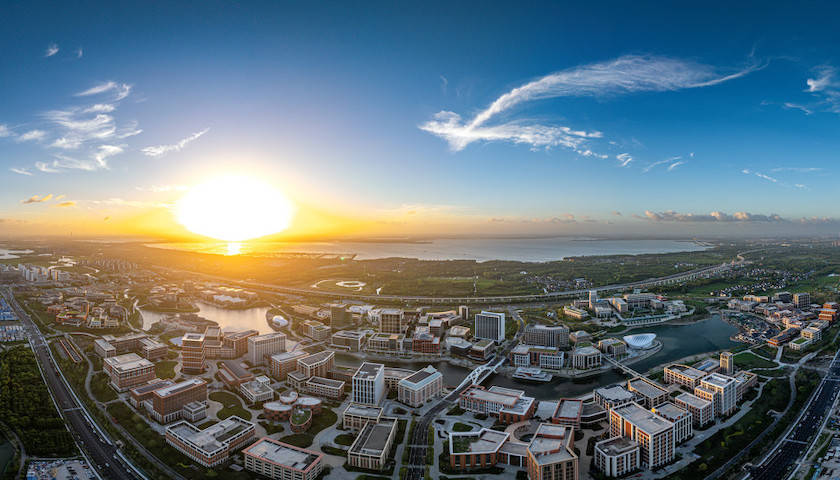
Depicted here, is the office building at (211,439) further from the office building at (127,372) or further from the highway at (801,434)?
the highway at (801,434)

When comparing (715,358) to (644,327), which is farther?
(644,327)

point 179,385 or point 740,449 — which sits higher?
point 179,385

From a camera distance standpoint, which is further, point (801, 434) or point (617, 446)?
point (801, 434)

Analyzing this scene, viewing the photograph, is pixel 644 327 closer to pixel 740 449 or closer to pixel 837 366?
pixel 837 366

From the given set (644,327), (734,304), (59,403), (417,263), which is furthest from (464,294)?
(59,403)

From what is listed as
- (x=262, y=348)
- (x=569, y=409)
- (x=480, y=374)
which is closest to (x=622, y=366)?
(x=480, y=374)

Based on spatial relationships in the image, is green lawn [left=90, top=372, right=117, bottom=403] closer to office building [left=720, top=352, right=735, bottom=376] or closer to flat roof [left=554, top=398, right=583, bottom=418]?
flat roof [left=554, top=398, right=583, bottom=418]

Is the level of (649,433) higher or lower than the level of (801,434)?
higher

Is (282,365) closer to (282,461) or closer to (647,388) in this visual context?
(282,461)
